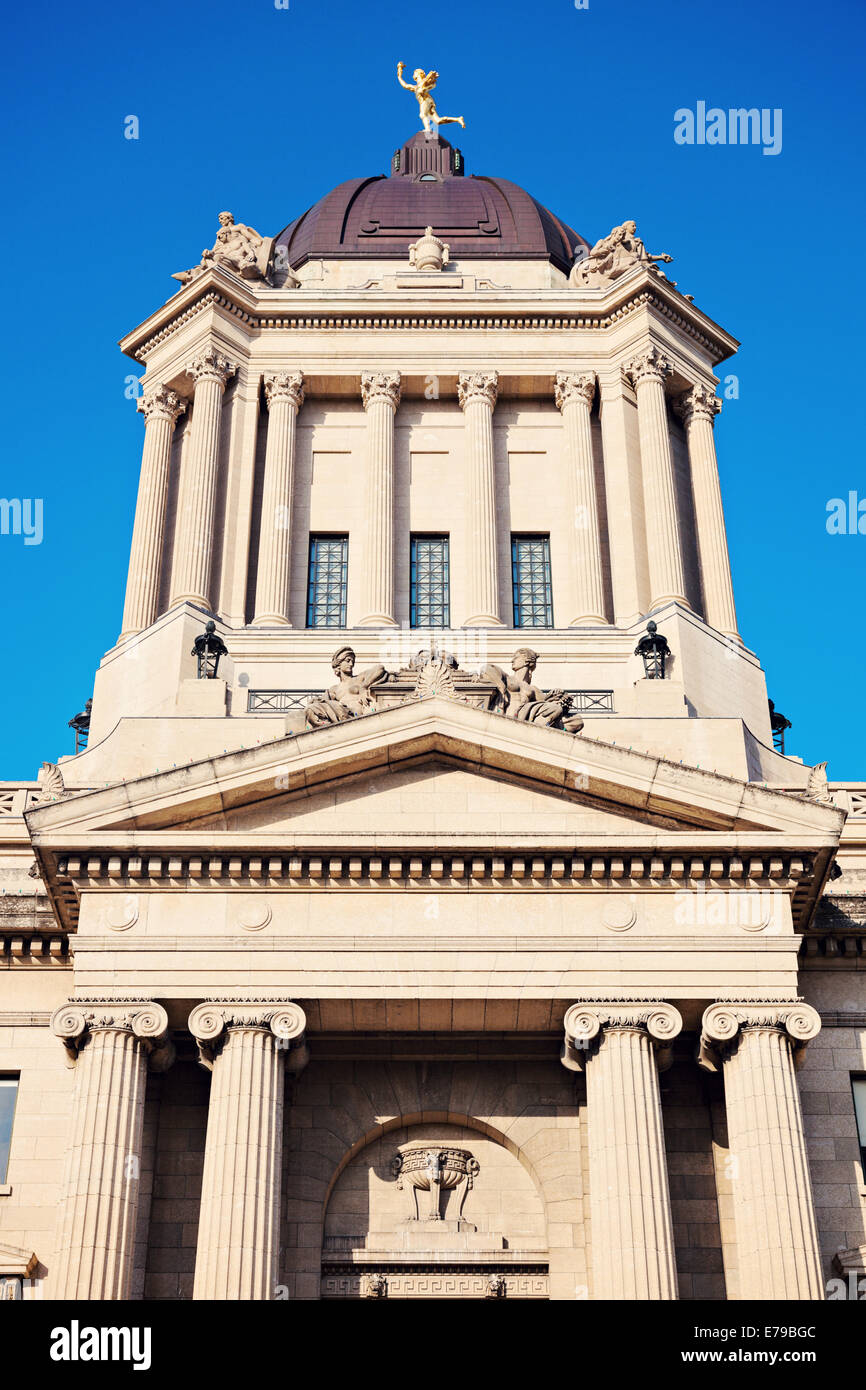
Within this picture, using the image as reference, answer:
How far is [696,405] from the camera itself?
42.7m

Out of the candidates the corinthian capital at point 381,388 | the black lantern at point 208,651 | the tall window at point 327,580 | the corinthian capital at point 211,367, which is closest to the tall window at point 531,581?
the tall window at point 327,580

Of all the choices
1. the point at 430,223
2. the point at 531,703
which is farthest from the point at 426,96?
the point at 531,703

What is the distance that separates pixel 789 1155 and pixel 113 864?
9.89m

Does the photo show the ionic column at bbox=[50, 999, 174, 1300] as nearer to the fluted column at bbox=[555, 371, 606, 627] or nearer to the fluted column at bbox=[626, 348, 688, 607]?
the fluted column at bbox=[555, 371, 606, 627]

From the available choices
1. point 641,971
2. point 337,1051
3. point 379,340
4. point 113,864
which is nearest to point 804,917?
point 641,971

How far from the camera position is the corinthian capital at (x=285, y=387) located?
41.8 m

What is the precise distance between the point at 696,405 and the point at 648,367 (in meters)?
1.54

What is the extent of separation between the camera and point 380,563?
129 ft

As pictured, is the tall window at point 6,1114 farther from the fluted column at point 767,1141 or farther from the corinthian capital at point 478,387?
the corinthian capital at point 478,387

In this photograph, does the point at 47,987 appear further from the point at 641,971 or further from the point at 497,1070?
the point at 641,971

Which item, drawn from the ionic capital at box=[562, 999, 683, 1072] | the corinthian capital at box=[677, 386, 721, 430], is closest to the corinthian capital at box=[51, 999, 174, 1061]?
the ionic capital at box=[562, 999, 683, 1072]

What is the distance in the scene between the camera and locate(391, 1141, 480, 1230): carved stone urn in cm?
2773

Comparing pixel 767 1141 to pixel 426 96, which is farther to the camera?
pixel 426 96

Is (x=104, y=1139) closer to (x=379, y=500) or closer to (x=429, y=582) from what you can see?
(x=429, y=582)
